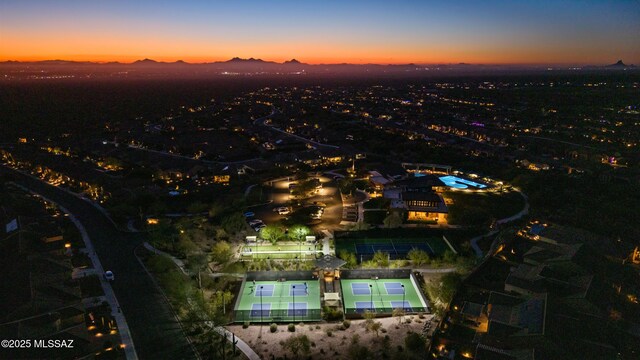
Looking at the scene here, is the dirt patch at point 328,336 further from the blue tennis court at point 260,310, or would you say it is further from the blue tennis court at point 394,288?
the blue tennis court at point 394,288

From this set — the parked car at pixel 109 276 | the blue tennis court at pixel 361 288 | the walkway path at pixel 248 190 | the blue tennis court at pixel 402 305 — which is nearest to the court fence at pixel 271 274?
the blue tennis court at pixel 361 288

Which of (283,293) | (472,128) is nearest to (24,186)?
(283,293)

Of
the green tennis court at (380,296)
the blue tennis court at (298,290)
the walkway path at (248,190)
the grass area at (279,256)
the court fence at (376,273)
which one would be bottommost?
the green tennis court at (380,296)

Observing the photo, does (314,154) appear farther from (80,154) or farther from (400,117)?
(400,117)

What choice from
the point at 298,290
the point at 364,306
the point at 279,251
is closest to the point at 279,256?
the point at 279,251

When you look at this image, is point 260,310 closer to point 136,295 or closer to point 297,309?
point 297,309

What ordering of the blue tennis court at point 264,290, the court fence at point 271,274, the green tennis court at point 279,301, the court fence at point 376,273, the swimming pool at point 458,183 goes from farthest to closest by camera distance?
1. the swimming pool at point 458,183
2. the court fence at point 376,273
3. the court fence at point 271,274
4. the blue tennis court at point 264,290
5. the green tennis court at point 279,301

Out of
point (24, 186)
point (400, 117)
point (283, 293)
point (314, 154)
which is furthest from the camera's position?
point (400, 117)
